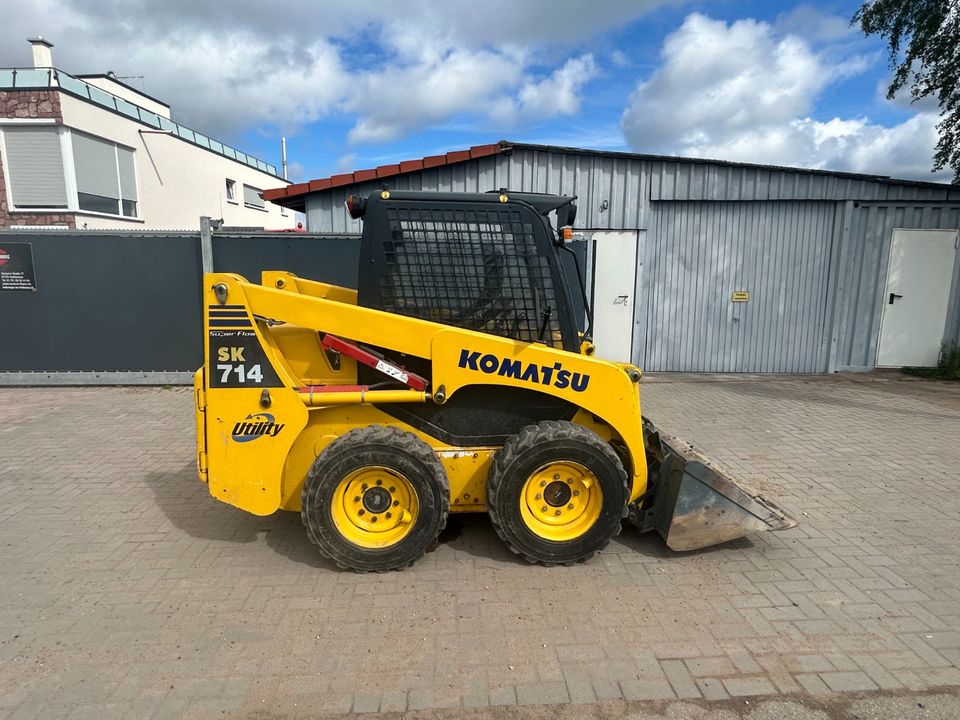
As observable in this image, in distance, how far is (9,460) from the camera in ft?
17.7

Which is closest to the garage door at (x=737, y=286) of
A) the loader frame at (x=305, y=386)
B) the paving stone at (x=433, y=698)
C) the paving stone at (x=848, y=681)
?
the loader frame at (x=305, y=386)

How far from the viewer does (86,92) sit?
1596 cm

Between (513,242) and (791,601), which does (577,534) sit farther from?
(513,242)

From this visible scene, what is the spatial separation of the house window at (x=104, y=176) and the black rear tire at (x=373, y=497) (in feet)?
54.6

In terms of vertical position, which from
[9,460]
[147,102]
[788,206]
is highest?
[147,102]

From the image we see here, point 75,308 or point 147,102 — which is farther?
A: point 147,102

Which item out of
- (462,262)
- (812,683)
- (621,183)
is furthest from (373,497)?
(621,183)

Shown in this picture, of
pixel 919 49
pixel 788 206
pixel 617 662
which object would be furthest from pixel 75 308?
pixel 919 49

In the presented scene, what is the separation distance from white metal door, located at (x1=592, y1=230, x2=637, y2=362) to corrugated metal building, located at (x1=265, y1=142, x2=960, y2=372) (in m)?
0.02

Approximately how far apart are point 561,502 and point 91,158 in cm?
1840

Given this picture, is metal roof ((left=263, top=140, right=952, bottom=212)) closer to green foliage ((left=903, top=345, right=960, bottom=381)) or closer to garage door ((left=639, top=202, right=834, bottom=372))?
garage door ((left=639, top=202, right=834, bottom=372))

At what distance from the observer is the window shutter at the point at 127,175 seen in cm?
1770

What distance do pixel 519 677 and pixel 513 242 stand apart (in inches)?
94.1

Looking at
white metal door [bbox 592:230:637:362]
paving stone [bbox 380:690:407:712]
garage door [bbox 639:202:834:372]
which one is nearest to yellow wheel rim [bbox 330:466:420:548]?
paving stone [bbox 380:690:407:712]
